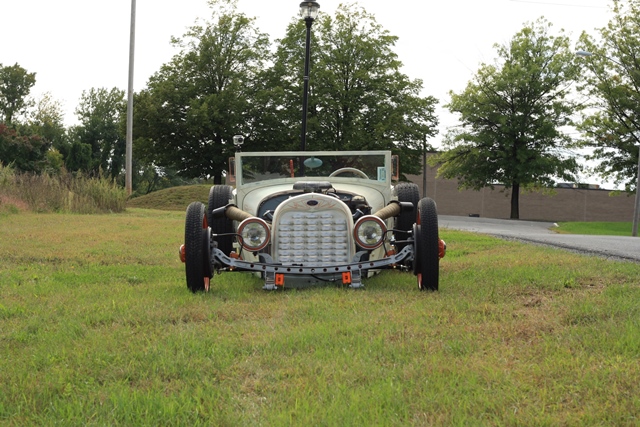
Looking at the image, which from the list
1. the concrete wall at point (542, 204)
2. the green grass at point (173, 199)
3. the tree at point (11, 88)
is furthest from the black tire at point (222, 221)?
the tree at point (11, 88)

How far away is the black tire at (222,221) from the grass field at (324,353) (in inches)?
29.6

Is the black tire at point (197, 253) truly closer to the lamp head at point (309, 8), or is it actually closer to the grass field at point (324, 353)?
the grass field at point (324, 353)

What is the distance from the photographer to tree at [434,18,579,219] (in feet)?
136

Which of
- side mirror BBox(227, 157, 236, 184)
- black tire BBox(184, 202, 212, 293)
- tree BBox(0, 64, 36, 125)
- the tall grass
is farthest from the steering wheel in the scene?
tree BBox(0, 64, 36, 125)

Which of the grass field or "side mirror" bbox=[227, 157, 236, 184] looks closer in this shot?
the grass field

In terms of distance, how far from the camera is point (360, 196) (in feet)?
24.5

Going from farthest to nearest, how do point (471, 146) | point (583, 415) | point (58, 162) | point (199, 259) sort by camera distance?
1. point (58, 162)
2. point (471, 146)
3. point (199, 259)
4. point (583, 415)

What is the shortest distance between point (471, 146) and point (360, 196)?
37.1 meters

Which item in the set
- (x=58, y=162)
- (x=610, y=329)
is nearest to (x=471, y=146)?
(x=58, y=162)

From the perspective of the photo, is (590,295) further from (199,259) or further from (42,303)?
(42,303)

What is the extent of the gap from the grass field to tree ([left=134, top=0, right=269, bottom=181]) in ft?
118

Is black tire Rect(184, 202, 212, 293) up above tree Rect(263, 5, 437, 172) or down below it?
below

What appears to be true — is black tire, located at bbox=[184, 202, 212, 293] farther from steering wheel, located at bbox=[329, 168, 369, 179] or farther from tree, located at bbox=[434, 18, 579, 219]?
tree, located at bbox=[434, 18, 579, 219]

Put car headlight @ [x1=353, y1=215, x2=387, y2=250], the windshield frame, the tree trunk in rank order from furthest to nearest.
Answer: the tree trunk < the windshield frame < car headlight @ [x1=353, y1=215, x2=387, y2=250]
